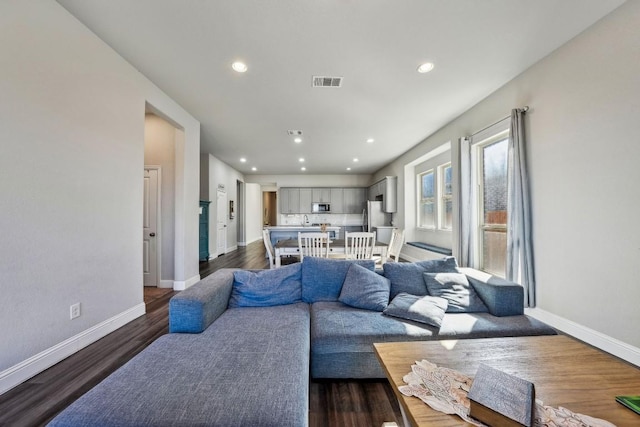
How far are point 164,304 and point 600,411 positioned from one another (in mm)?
3901

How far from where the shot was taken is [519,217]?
2.94 metres

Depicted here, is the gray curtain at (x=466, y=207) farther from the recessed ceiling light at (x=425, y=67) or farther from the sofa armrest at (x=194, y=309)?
the sofa armrest at (x=194, y=309)

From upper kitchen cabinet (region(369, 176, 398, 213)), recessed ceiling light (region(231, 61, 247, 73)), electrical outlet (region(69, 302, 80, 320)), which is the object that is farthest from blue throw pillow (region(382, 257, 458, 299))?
upper kitchen cabinet (region(369, 176, 398, 213))

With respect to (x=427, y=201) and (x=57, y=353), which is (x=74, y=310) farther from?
(x=427, y=201)

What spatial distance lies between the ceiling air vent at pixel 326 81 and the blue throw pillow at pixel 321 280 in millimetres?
2155

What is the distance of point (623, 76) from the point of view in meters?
2.07

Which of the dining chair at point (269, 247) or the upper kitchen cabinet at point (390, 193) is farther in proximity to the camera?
the upper kitchen cabinet at point (390, 193)

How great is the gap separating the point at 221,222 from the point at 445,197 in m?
6.00

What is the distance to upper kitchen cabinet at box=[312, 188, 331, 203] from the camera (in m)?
9.44

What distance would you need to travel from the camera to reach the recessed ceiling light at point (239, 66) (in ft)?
9.02

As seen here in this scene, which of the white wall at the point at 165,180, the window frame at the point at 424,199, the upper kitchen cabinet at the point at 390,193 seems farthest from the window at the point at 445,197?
the white wall at the point at 165,180

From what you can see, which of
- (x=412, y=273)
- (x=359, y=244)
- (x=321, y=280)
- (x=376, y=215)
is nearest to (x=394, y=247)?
(x=359, y=244)

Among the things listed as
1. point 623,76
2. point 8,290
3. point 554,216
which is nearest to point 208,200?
point 8,290

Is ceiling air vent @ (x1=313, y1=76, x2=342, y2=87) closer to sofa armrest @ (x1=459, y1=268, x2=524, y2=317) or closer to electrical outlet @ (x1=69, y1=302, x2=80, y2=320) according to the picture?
sofa armrest @ (x1=459, y1=268, x2=524, y2=317)
